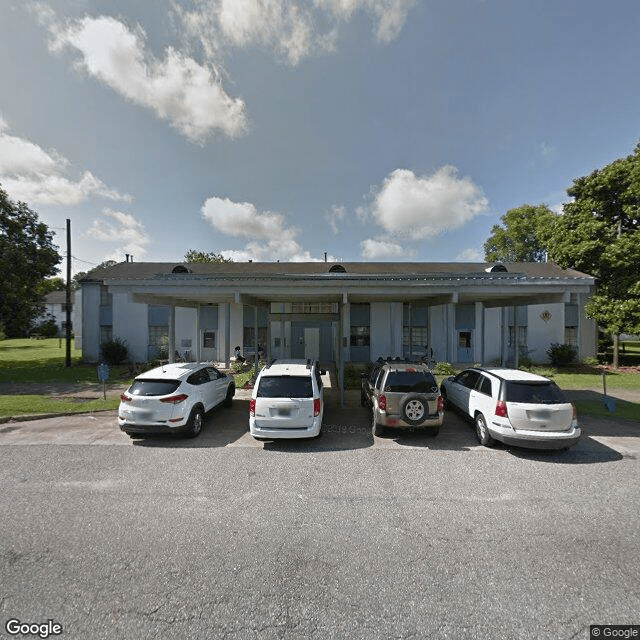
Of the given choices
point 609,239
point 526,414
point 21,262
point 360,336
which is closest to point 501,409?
point 526,414

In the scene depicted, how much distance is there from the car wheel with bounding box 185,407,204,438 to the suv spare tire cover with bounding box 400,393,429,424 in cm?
528

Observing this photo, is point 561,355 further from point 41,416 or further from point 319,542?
point 41,416

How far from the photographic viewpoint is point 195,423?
26.3 ft

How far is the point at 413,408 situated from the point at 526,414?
2334 millimetres

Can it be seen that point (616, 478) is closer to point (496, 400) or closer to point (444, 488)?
point (496, 400)

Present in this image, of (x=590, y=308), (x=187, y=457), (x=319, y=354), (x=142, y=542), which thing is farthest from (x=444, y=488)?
(x=590, y=308)

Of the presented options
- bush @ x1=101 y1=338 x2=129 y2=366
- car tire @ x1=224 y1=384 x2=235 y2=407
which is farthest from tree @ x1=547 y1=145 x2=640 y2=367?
bush @ x1=101 y1=338 x2=129 y2=366

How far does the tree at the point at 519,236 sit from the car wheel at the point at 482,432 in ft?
139

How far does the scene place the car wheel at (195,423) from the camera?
308 inches

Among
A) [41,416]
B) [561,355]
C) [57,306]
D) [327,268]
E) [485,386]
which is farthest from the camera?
[57,306]

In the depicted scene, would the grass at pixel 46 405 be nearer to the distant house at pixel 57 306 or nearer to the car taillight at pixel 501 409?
the car taillight at pixel 501 409

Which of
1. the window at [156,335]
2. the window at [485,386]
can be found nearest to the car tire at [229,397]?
the window at [485,386]

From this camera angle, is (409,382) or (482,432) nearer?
(482,432)

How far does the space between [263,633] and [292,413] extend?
14.3 feet
